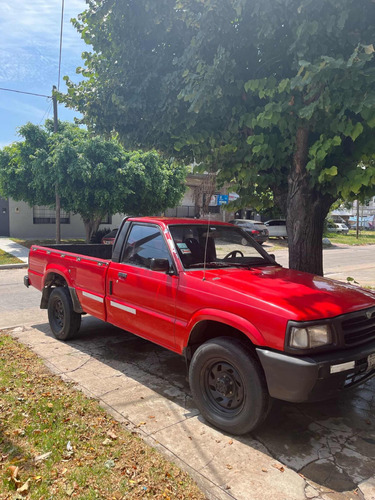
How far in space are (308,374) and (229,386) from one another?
0.76 meters

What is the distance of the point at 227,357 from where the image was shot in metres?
3.12

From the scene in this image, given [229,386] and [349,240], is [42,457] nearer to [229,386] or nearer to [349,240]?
[229,386]

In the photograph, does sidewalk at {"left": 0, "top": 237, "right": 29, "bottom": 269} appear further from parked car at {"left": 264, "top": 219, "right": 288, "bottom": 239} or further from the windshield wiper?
parked car at {"left": 264, "top": 219, "right": 288, "bottom": 239}

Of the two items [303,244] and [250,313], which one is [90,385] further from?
[303,244]

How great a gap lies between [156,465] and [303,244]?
12.5 feet

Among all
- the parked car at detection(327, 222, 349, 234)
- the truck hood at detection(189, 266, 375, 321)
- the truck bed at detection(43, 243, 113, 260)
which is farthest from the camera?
the parked car at detection(327, 222, 349, 234)

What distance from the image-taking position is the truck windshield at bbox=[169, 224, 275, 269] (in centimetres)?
406

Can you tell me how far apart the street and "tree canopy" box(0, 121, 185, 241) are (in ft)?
39.7

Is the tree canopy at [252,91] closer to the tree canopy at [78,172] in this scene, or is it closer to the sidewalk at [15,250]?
the sidewalk at [15,250]

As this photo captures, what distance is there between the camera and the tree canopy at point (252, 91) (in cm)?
389

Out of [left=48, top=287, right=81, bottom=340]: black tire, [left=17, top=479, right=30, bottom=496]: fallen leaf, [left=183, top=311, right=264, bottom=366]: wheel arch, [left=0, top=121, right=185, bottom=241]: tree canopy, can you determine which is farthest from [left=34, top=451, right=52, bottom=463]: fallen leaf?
[left=0, top=121, right=185, bottom=241]: tree canopy

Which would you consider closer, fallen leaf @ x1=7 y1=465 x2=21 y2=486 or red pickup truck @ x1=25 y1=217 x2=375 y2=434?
fallen leaf @ x1=7 y1=465 x2=21 y2=486

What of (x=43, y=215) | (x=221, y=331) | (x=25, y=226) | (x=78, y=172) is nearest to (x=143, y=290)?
(x=221, y=331)

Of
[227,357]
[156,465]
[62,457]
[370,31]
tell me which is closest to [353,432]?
[227,357]
